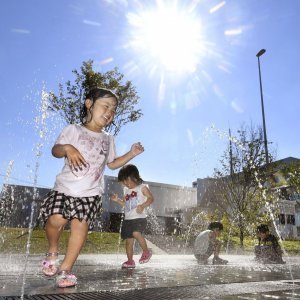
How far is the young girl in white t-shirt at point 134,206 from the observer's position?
5.02 metres

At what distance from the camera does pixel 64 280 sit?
263 centimetres

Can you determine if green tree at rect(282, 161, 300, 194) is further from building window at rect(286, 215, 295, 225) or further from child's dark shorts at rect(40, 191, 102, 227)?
building window at rect(286, 215, 295, 225)

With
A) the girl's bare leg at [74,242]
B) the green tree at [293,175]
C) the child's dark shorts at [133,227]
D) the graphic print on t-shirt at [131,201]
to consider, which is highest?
the green tree at [293,175]

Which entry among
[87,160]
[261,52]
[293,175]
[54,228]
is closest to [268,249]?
[87,160]

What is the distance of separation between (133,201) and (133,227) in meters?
0.37

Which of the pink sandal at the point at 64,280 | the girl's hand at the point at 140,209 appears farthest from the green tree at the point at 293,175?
the pink sandal at the point at 64,280

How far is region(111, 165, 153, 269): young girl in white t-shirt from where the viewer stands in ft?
16.5

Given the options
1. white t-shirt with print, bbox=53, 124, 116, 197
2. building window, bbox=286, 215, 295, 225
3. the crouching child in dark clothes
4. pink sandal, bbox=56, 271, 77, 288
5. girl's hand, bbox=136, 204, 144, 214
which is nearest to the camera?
pink sandal, bbox=56, 271, 77, 288

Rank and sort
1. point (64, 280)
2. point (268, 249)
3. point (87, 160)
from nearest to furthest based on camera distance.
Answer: point (64, 280) < point (87, 160) < point (268, 249)

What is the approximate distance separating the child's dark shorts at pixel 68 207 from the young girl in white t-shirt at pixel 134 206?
6.64 ft

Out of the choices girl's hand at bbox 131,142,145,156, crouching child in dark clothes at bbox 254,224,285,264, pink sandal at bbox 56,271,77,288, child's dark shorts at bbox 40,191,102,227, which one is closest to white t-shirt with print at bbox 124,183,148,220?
girl's hand at bbox 131,142,145,156

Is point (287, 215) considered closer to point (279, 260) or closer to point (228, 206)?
point (228, 206)

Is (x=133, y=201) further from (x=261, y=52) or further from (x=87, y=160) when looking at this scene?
(x=261, y=52)

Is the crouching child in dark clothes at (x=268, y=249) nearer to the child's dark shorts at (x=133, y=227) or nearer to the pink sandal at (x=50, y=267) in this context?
the child's dark shorts at (x=133, y=227)
